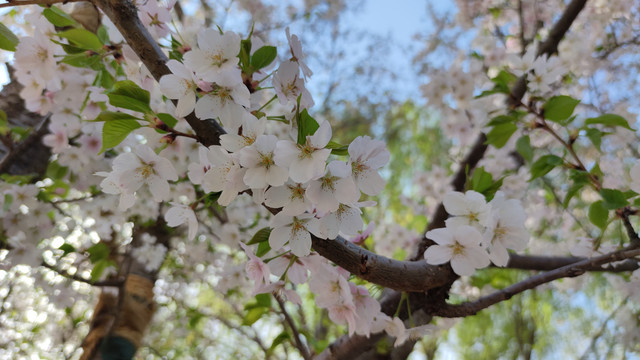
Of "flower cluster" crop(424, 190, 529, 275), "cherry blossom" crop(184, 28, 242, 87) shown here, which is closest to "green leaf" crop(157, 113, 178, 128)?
"cherry blossom" crop(184, 28, 242, 87)

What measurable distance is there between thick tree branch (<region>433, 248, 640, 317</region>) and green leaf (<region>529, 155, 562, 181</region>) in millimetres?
251

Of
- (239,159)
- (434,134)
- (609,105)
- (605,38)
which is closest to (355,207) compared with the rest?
(239,159)

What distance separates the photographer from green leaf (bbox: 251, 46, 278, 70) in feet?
2.33

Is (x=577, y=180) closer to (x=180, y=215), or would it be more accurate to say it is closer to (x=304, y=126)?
(x=304, y=126)

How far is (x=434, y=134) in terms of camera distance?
4.52 metres

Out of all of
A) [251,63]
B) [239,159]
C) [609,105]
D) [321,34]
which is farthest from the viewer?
[321,34]

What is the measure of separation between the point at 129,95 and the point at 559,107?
944mm

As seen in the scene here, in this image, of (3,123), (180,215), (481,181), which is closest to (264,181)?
(180,215)

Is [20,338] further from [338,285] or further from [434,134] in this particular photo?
[434,134]

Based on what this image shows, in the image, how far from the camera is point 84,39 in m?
0.93

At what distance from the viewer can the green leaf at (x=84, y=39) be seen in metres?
0.91

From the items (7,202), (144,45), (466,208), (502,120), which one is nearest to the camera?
(144,45)

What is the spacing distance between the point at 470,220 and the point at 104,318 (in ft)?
4.94

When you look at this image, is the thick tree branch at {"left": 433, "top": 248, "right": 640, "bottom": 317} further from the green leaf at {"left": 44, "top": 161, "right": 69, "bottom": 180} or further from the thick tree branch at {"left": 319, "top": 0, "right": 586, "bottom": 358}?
the green leaf at {"left": 44, "top": 161, "right": 69, "bottom": 180}
